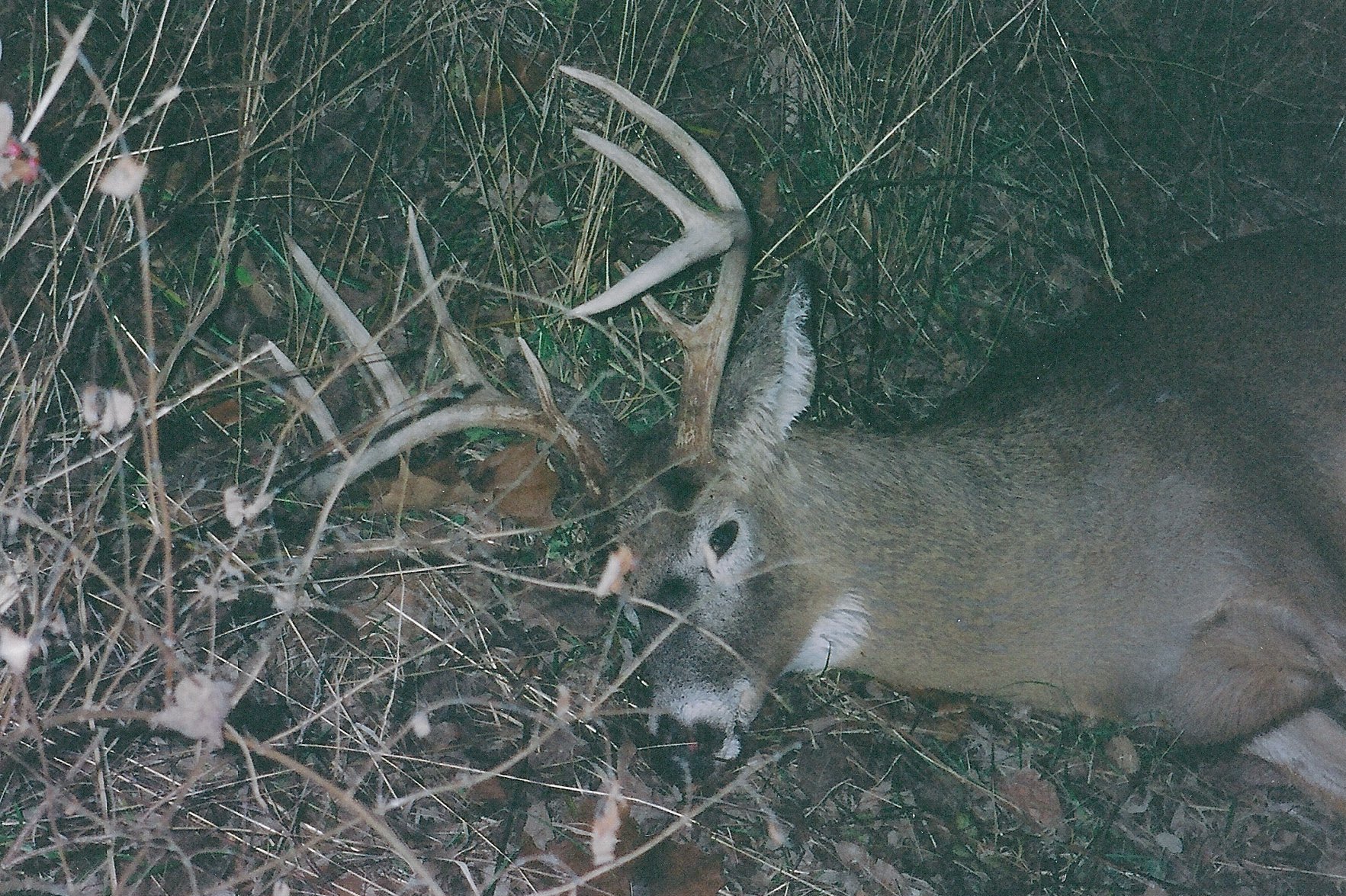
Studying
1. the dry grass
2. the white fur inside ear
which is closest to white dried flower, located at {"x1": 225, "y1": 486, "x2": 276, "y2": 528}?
the dry grass

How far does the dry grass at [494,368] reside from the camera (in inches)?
147

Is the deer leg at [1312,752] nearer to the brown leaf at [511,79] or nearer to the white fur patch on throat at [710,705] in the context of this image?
the white fur patch on throat at [710,705]

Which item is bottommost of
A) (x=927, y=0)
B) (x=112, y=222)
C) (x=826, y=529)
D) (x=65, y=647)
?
(x=65, y=647)

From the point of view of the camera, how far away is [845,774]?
4.21 m

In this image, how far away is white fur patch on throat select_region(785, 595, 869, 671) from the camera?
13.0ft

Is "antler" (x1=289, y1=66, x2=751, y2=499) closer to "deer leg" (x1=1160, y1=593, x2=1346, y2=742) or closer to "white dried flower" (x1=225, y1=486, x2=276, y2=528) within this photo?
"white dried flower" (x1=225, y1=486, x2=276, y2=528)

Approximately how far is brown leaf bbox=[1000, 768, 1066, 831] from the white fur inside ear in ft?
5.31

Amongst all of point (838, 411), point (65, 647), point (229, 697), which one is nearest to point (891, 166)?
point (838, 411)

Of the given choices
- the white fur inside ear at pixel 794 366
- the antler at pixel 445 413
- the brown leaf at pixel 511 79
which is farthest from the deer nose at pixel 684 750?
the brown leaf at pixel 511 79

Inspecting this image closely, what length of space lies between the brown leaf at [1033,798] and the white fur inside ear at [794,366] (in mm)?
1617

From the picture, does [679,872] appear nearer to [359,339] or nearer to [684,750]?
[684,750]

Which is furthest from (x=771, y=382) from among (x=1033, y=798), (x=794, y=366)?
(x=1033, y=798)

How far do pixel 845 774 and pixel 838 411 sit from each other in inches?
59.4

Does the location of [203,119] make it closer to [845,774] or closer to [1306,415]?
[845,774]
